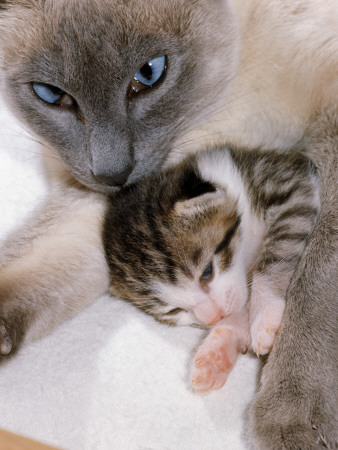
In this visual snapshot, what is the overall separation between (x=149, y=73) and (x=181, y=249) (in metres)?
0.39

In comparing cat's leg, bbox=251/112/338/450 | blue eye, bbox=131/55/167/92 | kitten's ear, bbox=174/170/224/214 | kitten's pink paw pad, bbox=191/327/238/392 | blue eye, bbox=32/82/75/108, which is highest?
blue eye, bbox=131/55/167/92

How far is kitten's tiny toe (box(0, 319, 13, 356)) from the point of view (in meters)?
1.32

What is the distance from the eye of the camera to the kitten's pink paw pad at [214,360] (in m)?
1.24

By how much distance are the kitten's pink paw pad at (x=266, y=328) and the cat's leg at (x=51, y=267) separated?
438 mm

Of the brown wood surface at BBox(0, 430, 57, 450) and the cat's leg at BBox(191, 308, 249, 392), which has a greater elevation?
the brown wood surface at BBox(0, 430, 57, 450)

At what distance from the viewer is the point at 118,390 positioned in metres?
1.28

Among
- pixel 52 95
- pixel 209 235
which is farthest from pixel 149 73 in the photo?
pixel 209 235

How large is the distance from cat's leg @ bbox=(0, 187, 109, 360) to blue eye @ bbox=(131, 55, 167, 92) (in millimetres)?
380

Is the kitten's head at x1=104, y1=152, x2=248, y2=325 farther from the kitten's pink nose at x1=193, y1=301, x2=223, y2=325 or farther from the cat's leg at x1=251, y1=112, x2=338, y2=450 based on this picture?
the cat's leg at x1=251, y1=112, x2=338, y2=450

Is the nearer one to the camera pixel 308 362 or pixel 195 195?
pixel 308 362

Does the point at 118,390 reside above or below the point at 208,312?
below

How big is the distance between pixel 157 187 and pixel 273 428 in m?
0.59

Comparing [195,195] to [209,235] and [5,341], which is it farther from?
[5,341]

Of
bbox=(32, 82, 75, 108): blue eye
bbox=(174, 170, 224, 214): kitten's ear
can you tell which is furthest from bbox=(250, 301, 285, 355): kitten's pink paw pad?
bbox=(32, 82, 75, 108): blue eye
